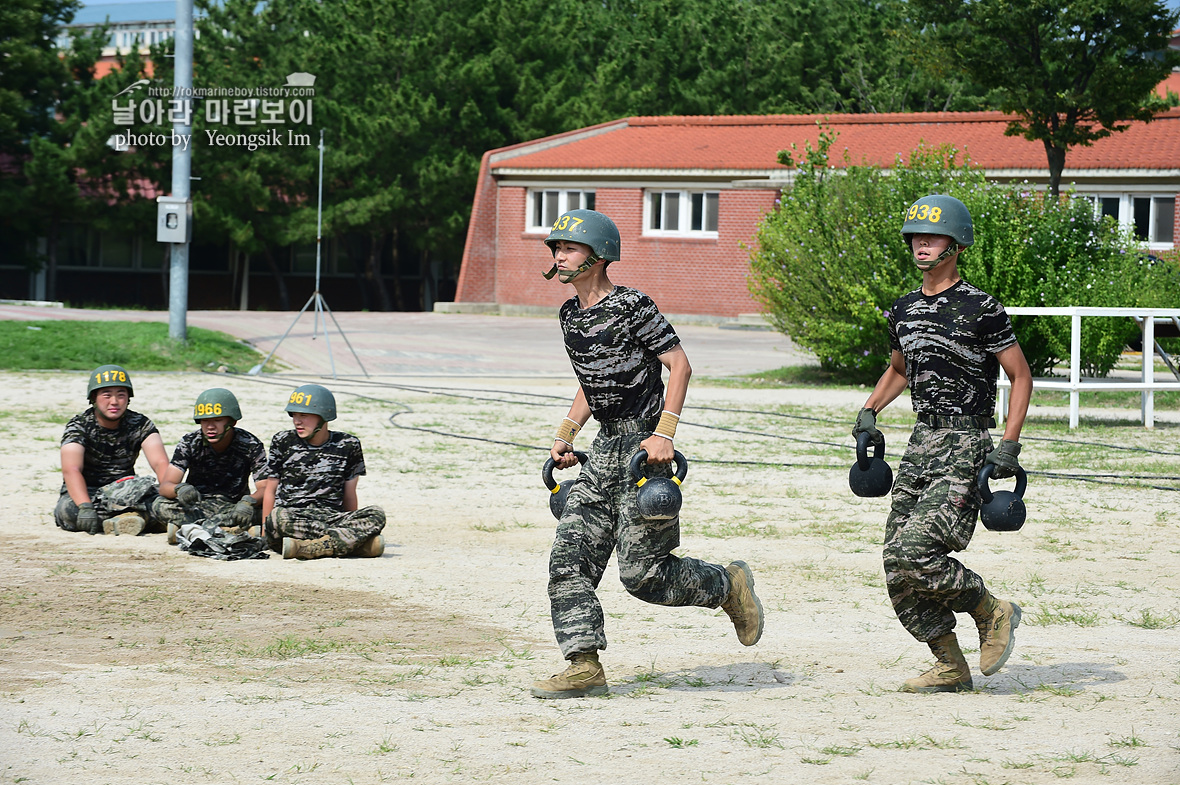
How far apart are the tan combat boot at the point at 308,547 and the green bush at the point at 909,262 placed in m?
13.1

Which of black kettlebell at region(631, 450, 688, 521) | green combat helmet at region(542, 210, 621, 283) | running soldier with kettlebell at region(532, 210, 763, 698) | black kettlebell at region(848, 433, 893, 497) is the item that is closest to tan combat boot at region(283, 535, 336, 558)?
running soldier with kettlebell at region(532, 210, 763, 698)

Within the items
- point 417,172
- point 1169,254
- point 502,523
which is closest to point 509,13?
point 417,172

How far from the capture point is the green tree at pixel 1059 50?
26.5 metres

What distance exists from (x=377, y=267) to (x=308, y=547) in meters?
39.1

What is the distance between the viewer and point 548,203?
4141 centimetres

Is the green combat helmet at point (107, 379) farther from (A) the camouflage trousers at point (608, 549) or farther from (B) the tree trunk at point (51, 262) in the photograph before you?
(B) the tree trunk at point (51, 262)

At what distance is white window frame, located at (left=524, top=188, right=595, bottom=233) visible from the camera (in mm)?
40844

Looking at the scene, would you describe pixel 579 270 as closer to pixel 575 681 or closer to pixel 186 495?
pixel 575 681

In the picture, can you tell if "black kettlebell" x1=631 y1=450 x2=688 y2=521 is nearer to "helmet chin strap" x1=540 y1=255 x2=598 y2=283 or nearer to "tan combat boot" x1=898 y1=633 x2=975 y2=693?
"helmet chin strap" x1=540 y1=255 x2=598 y2=283

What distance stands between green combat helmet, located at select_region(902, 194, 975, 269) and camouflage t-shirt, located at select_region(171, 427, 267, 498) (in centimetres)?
501

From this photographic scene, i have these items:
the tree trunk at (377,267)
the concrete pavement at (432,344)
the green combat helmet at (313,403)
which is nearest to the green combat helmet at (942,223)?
the green combat helmet at (313,403)

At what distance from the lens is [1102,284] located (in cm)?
2053

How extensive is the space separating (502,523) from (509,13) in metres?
38.7

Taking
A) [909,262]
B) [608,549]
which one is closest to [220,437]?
[608,549]
